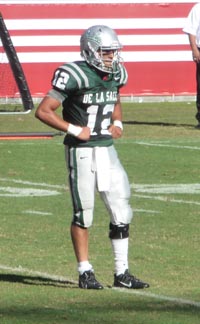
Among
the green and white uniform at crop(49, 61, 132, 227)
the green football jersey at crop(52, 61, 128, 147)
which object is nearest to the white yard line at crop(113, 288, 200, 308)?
the green and white uniform at crop(49, 61, 132, 227)

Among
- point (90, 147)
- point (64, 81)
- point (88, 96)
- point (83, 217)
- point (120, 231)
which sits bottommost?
point (120, 231)

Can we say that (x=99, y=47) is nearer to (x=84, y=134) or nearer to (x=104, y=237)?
(x=84, y=134)

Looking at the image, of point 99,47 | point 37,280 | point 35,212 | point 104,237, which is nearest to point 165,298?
point 37,280

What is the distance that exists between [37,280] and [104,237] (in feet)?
6.47

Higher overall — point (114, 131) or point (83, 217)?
point (114, 131)

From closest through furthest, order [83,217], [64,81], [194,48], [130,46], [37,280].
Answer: [64,81]
[83,217]
[37,280]
[194,48]
[130,46]

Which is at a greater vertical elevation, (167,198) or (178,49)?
(167,198)

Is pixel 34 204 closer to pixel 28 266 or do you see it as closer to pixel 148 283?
pixel 28 266

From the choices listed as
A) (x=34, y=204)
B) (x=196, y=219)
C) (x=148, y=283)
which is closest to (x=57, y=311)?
(x=148, y=283)

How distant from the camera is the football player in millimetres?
8578

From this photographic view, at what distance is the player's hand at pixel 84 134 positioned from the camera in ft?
28.1

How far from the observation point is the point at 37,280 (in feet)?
29.5

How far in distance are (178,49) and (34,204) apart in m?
11.8

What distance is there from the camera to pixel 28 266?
375 inches
